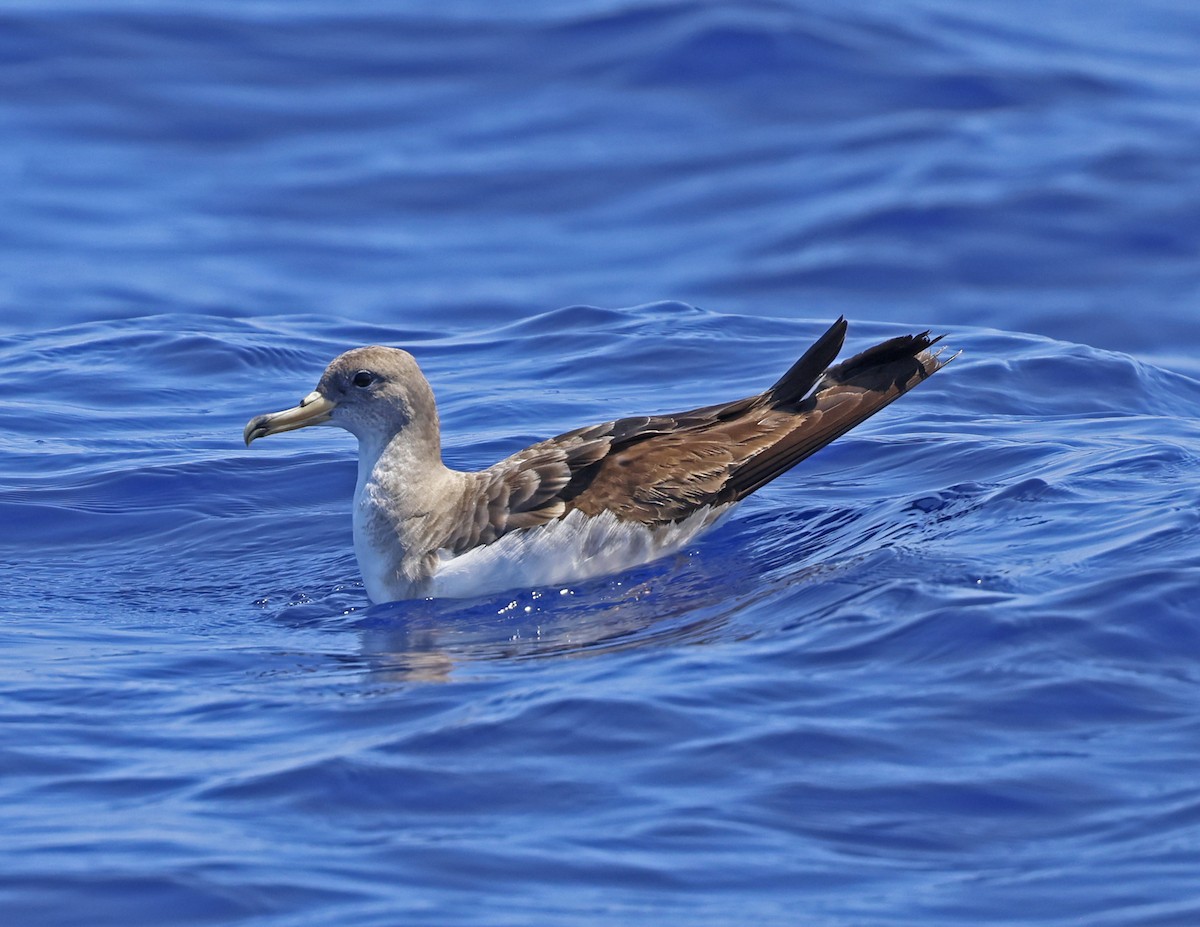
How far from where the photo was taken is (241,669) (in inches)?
279

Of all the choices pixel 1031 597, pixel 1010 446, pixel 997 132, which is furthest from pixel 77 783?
pixel 997 132

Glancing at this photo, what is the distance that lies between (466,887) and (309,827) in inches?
25.5

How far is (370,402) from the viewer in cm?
825

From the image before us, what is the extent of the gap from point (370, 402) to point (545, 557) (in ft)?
3.49

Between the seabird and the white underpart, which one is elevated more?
the seabird

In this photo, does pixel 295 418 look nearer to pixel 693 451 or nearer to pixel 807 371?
pixel 693 451

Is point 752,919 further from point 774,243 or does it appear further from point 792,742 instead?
point 774,243

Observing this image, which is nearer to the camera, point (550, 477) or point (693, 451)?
point (550, 477)

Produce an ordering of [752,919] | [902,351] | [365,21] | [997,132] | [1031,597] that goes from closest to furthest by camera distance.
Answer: [752,919], [1031,597], [902,351], [997,132], [365,21]

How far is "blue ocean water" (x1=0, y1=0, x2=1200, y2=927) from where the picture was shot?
547cm

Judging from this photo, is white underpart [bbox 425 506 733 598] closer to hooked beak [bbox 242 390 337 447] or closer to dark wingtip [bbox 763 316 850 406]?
hooked beak [bbox 242 390 337 447]

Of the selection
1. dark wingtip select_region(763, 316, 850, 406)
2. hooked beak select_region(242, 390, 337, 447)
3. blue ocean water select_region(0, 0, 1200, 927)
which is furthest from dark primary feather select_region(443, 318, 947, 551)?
hooked beak select_region(242, 390, 337, 447)

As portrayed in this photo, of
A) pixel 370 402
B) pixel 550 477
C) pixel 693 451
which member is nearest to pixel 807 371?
pixel 693 451

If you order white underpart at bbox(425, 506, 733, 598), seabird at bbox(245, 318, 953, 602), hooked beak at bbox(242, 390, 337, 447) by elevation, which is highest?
hooked beak at bbox(242, 390, 337, 447)
